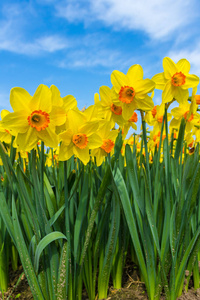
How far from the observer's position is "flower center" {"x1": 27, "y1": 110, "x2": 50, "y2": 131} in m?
1.29

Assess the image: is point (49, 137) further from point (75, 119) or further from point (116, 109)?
point (116, 109)

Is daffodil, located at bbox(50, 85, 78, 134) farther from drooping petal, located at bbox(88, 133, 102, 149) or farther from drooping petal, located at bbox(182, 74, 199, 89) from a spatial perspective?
drooping petal, located at bbox(182, 74, 199, 89)

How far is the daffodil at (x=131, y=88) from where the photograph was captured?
1.50 meters

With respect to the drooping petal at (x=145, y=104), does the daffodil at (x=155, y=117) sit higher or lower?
higher

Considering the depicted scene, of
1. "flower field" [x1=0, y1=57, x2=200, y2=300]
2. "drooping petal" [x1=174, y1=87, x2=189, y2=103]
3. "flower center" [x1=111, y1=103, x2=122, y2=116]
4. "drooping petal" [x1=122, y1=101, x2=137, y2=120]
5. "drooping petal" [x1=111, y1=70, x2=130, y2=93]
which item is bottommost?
"flower field" [x1=0, y1=57, x2=200, y2=300]

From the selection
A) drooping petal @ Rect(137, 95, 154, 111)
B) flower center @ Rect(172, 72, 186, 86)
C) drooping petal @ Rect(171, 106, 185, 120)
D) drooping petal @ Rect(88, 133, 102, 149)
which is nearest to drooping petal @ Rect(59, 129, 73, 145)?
drooping petal @ Rect(88, 133, 102, 149)

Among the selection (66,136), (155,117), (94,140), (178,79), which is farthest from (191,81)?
(66,136)

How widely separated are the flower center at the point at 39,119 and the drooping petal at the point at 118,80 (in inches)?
17.8

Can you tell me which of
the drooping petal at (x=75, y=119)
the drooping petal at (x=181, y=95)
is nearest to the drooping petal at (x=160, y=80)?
the drooping petal at (x=181, y=95)

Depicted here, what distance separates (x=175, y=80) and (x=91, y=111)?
2.05ft

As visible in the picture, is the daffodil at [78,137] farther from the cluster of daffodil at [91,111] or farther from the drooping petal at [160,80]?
the drooping petal at [160,80]

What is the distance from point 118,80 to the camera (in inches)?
59.4

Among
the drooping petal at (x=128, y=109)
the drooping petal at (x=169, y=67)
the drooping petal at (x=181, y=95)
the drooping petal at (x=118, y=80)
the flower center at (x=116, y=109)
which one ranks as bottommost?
the drooping petal at (x=128, y=109)

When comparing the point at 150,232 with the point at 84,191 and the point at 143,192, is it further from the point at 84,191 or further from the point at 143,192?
the point at 84,191
